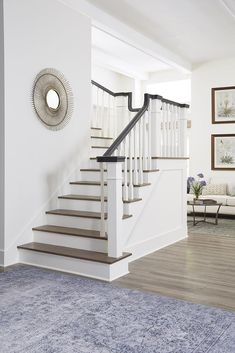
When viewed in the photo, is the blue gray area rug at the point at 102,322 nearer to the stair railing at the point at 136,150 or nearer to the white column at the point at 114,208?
the white column at the point at 114,208

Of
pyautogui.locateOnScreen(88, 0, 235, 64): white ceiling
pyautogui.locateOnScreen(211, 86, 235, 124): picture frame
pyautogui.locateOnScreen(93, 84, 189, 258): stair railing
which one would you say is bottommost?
pyautogui.locateOnScreen(93, 84, 189, 258): stair railing

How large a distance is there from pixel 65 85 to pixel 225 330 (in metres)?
3.64

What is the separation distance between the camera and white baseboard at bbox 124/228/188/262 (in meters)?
4.53

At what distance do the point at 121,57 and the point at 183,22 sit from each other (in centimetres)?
A: 218

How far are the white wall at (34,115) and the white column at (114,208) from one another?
1182 millimetres

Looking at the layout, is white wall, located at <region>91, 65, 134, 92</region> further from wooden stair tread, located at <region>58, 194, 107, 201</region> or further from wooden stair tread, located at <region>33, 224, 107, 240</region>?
wooden stair tread, located at <region>33, 224, 107, 240</region>

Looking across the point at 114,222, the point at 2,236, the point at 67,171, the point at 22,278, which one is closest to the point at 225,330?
the point at 114,222

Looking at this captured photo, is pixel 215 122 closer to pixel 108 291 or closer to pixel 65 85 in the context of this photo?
pixel 65 85

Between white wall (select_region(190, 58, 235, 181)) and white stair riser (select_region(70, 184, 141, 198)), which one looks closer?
white stair riser (select_region(70, 184, 141, 198))

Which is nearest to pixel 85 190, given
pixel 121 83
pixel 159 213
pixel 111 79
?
pixel 159 213

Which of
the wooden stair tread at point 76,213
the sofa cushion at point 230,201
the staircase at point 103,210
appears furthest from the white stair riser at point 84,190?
the sofa cushion at point 230,201

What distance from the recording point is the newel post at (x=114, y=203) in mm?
3754

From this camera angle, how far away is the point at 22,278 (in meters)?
3.73

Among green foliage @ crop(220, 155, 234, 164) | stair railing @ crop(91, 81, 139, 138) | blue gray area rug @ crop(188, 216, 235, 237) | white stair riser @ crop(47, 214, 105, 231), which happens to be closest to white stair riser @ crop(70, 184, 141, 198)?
white stair riser @ crop(47, 214, 105, 231)
